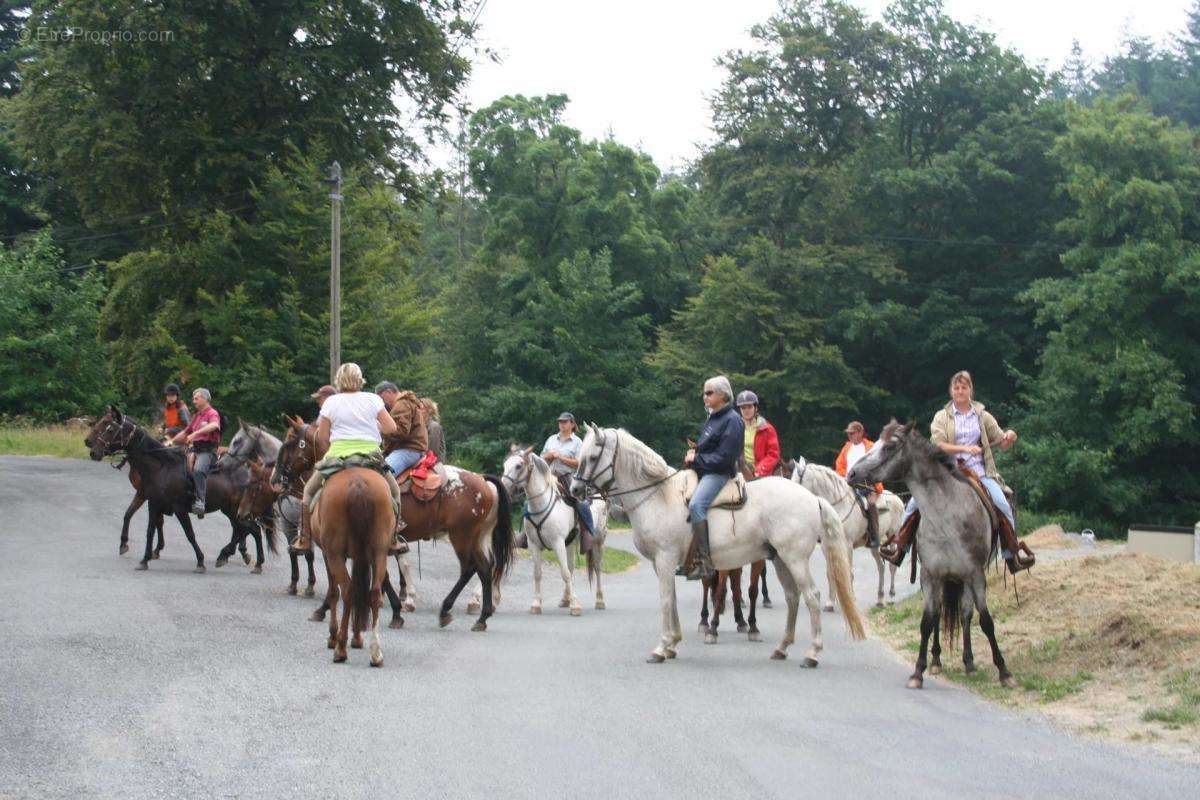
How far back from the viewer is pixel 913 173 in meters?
52.6

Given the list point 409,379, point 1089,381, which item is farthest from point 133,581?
point 1089,381

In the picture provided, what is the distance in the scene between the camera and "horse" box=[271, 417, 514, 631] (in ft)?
49.1

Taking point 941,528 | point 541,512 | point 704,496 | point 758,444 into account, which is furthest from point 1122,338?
point 941,528

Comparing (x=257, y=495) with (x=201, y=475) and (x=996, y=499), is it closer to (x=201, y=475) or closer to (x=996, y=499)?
(x=201, y=475)

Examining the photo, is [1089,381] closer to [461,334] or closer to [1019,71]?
[1019,71]

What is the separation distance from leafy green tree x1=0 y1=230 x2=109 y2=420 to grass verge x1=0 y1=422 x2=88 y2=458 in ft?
10.4

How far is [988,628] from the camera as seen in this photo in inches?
464

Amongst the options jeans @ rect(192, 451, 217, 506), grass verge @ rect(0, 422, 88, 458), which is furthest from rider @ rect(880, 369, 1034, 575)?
grass verge @ rect(0, 422, 88, 458)

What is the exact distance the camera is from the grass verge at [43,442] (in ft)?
131

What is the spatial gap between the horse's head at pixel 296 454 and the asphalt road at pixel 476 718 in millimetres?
1618

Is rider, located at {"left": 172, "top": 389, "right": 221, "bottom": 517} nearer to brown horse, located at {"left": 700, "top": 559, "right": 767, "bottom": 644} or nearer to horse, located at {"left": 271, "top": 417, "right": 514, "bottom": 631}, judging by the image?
horse, located at {"left": 271, "top": 417, "right": 514, "bottom": 631}

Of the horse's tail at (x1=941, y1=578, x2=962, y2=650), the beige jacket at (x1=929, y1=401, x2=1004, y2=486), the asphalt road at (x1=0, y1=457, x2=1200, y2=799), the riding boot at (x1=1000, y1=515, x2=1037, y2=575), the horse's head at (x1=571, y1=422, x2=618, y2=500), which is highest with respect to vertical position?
the beige jacket at (x1=929, y1=401, x2=1004, y2=486)

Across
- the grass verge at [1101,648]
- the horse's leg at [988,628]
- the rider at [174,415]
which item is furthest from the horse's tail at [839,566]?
the rider at [174,415]

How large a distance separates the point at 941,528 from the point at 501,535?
18.2 ft
